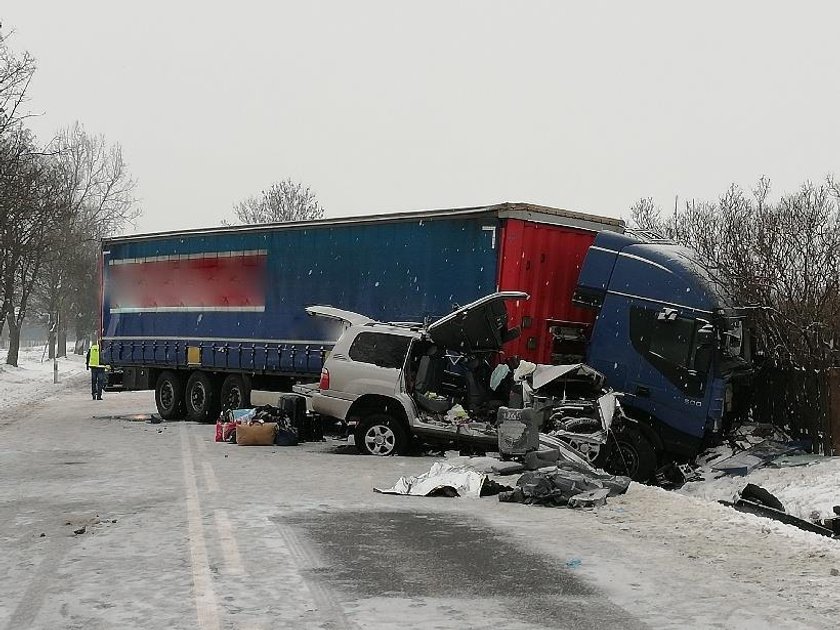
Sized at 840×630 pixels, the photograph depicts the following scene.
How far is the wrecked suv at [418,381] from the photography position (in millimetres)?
14453

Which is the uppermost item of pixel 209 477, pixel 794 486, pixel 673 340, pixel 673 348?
pixel 673 340

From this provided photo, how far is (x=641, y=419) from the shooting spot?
14133 millimetres

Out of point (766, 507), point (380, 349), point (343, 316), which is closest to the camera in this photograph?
point (766, 507)

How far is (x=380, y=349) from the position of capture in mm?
15273

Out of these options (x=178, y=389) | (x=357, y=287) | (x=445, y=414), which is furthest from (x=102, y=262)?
(x=445, y=414)

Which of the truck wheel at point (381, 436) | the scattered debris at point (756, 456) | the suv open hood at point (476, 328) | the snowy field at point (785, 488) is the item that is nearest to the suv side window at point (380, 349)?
the suv open hood at point (476, 328)

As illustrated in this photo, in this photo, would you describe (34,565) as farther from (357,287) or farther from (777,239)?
(777,239)

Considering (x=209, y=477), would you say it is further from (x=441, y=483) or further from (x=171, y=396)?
(x=171, y=396)

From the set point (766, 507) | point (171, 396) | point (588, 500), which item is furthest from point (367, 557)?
point (171, 396)

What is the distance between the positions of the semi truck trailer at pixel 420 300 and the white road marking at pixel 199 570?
20.1 feet

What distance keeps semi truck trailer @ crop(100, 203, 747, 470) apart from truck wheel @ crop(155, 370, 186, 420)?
1.3 inches

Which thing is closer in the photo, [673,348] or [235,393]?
[673,348]

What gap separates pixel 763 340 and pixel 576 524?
6.97 metres

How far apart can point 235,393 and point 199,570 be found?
14304 mm
